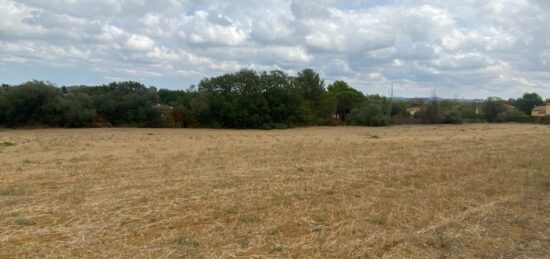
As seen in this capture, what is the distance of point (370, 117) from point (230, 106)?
24013 millimetres

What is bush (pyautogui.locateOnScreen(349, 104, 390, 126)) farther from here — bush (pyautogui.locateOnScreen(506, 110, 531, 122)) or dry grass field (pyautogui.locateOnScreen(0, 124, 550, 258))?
dry grass field (pyautogui.locateOnScreen(0, 124, 550, 258))

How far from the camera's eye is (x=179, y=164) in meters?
16.4

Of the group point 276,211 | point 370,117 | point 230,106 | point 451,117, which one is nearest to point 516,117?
point 451,117

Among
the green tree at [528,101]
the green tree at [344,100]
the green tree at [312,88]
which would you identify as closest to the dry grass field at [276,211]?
the green tree at [312,88]

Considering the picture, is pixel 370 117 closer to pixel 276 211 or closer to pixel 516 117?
pixel 516 117

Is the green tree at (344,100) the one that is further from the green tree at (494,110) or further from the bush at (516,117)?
the bush at (516,117)

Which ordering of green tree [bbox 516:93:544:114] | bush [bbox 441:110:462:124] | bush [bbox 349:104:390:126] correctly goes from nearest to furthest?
bush [bbox 349:104:390:126]
bush [bbox 441:110:462:124]
green tree [bbox 516:93:544:114]

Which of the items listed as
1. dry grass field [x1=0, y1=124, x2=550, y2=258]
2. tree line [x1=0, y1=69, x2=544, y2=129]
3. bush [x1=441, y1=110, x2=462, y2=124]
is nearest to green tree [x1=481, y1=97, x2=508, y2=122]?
tree line [x1=0, y1=69, x2=544, y2=129]

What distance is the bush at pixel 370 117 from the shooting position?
7362 centimetres

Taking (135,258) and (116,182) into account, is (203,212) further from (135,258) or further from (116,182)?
(116,182)

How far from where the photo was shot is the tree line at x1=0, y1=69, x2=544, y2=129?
53875mm

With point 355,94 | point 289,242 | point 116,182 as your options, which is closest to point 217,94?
point 355,94

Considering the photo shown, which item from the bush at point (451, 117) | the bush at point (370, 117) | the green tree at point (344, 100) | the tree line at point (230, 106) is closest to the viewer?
the tree line at point (230, 106)

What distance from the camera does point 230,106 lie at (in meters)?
63.9
